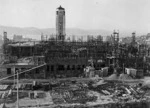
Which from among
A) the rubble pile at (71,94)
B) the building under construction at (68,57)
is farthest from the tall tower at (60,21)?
the rubble pile at (71,94)

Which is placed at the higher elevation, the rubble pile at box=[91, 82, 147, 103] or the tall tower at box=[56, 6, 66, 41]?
the tall tower at box=[56, 6, 66, 41]

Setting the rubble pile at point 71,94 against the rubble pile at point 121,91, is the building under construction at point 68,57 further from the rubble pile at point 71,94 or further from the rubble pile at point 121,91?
the rubble pile at point 121,91

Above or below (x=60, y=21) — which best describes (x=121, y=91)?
below

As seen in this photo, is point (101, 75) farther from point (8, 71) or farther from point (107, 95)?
point (8, 71)

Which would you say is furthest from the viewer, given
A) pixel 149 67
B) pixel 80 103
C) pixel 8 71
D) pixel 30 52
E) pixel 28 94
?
pixel 30 52

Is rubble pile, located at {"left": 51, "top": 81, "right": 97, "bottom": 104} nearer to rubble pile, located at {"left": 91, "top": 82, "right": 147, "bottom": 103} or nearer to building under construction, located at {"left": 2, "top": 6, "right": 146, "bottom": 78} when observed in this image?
rubble pile, located at {"left": 91, "top": 82, "right": 147, "bottom": 103}

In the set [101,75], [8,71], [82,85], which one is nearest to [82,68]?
[101,75]

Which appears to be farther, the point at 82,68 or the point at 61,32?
the point at 61,32

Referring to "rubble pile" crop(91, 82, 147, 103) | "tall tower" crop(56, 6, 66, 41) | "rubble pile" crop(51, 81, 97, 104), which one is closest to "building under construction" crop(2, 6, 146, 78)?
"tall tower" crop(56, 6, 66, 41)

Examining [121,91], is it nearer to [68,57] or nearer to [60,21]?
[68,57]

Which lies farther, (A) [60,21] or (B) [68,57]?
(A) [60,21]

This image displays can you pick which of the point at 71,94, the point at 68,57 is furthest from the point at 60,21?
the point at 71,94
